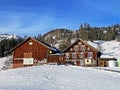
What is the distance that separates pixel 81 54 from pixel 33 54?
14.1m

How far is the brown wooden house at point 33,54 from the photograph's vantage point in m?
84.1

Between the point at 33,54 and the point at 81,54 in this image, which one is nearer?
the point at 33,54

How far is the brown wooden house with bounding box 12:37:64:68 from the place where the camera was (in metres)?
84.1

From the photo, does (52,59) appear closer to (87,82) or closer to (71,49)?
(71,49)

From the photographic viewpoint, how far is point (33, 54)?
282 ft

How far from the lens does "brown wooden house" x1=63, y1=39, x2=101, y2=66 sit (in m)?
85.8

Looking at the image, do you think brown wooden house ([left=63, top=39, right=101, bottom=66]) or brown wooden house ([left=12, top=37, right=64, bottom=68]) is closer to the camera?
brown wooden house ([left=12, top=37, right=64, bottom=68])

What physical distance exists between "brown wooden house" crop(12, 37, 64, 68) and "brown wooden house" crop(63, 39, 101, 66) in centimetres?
353

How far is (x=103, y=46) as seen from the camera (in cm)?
16262

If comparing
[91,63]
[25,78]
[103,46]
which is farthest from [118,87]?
[103,46]

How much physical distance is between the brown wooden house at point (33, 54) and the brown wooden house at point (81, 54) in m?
3.53

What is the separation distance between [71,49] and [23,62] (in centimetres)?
1476

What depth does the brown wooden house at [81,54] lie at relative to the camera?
8581 cm

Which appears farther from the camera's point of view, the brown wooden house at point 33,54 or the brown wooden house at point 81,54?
the brown wooden house at point 81,54
